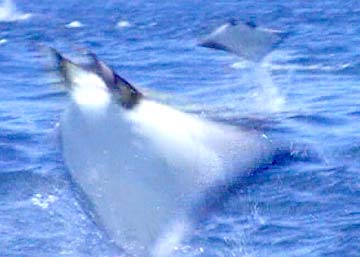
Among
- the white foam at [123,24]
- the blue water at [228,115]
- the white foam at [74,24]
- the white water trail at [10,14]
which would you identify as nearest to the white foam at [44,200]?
the blue water at [228,115]

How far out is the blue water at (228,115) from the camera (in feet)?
16.5

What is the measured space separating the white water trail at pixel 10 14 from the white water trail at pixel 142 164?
10962 millimetres

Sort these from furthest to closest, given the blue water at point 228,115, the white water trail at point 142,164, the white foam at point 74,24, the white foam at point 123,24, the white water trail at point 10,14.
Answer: the white water trail at point 10,14, the white foam at point 74,24, the white foam at point 123,24, the blue water at point 228,115, the white water trail at point 142,164

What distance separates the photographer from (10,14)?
16047 mm

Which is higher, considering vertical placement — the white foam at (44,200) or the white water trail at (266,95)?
the white foam at (44,200)

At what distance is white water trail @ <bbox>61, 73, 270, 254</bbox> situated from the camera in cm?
436

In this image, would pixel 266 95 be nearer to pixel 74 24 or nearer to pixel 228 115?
pixel 228 115

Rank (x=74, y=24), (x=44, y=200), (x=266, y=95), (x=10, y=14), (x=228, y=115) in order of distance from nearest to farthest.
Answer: (x=44, y=200), (x=228, y=115), (x=266, y=95), (x=74, y=24), (x=10, y=14)

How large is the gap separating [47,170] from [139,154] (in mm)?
1619

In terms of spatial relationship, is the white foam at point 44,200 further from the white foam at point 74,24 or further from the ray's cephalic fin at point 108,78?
the white foam at point 74,24

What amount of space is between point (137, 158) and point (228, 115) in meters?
1.45

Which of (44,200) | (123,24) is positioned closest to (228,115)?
(44,200)

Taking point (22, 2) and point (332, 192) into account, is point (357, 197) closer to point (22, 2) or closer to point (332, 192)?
point (332, 192)

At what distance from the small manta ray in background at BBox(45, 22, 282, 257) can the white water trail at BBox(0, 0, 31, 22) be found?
10927mm
